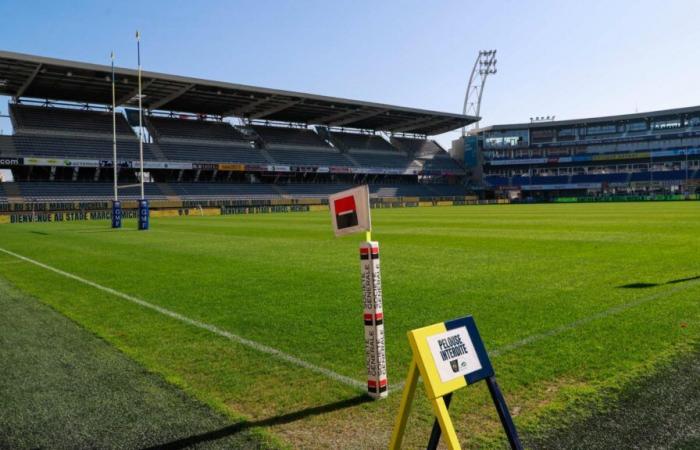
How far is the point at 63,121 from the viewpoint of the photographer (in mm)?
57375

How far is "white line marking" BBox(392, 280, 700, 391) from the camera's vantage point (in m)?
5.48

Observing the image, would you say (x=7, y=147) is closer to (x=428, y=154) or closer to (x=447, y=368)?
(x=447, y=368)

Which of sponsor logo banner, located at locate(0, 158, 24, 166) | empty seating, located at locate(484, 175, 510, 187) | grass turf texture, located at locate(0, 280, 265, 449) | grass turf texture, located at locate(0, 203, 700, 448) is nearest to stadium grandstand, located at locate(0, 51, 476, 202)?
sponsor logo banner, located at locate(0, 158, 24, 166)

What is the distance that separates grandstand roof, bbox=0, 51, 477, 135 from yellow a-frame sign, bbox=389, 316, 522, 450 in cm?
4555

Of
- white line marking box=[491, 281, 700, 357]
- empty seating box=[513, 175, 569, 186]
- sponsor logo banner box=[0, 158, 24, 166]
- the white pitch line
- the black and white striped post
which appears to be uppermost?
sponsor logo banner box=[0, 158, 24, 166]

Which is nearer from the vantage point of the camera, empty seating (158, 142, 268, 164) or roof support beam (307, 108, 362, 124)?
empty seating (158, 142, 268, 164)

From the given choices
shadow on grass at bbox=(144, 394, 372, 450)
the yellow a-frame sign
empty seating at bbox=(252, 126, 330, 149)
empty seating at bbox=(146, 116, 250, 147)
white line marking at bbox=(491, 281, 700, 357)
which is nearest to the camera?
the yellow a-frame sign

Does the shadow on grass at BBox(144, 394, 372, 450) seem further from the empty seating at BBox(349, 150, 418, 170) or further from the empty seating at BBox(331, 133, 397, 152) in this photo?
the empty seating at BBox(331, 133, 397, 152)

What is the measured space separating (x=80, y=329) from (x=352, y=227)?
4610mm

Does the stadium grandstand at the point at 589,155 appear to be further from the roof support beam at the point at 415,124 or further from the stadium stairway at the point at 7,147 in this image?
the stadium stairway at the point at 7,147

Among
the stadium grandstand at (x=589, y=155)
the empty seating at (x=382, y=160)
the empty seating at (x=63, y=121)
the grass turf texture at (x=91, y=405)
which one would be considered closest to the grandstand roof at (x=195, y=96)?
the empty seating at (x=63, y=121)

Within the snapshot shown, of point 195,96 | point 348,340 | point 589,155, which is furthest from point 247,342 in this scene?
point 589,155

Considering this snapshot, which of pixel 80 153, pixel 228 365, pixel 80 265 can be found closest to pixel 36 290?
pixel 80 265

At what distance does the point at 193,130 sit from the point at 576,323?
216ft
